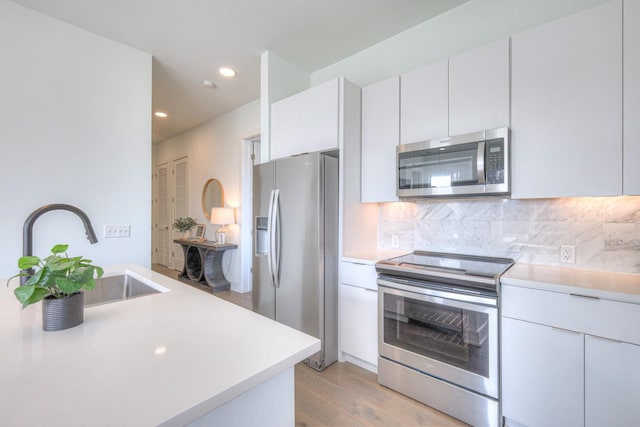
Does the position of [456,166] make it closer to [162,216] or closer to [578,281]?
[578,281]

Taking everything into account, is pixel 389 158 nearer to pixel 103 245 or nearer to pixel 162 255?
→ pixel 103 245

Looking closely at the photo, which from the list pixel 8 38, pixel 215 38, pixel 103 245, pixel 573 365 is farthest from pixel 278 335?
pixel 8 38

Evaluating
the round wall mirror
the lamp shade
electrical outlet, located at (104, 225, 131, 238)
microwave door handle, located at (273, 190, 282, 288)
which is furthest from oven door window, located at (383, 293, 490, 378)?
the round wall mirror

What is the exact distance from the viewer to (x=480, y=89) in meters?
1.86

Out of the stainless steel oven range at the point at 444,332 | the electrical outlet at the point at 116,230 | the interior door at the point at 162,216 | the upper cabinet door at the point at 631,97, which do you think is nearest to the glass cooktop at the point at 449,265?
the stainless steel oven range at the point at 444,332

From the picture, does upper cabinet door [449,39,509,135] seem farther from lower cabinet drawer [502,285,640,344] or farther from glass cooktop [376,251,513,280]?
lower cabinet drawer [502,285,640,344]

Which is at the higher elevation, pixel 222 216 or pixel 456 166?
pixel 456 166

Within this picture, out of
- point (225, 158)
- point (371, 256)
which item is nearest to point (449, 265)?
point (371, 256)

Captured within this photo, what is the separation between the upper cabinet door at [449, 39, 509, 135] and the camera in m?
1.78

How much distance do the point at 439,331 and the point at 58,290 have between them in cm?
187

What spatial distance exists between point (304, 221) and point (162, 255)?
5140 mm

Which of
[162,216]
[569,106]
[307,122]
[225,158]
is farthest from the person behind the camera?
[162,216]

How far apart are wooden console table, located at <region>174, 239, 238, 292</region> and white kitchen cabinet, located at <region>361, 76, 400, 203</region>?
8.92ft

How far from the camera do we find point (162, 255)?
242 inches
